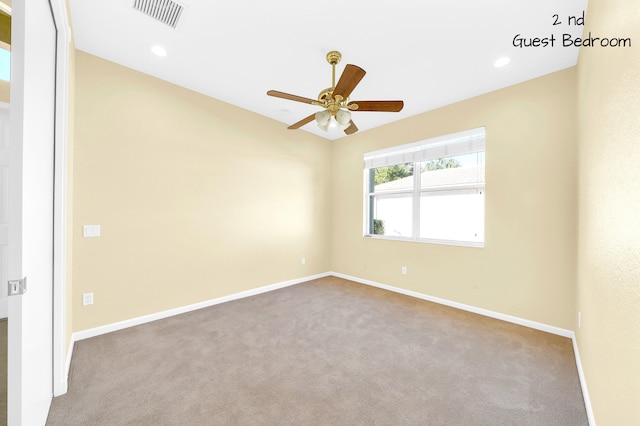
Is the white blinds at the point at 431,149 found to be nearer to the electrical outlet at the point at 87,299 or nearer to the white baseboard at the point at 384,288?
the white baseboard at the point at 384,288

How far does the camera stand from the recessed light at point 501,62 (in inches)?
99.2

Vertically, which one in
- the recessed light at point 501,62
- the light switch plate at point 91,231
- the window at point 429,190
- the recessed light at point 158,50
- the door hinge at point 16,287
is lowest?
the door hinge at point 16,287

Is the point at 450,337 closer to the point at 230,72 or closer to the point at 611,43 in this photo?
the point at 611,43

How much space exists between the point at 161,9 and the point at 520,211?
4.00 meters

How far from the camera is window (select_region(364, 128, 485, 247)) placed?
3.39 m

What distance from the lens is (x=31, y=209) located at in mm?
1247

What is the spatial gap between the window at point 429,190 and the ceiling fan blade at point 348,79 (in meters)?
2.18

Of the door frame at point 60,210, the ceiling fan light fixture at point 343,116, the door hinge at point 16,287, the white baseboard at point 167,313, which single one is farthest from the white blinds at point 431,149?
the door hinge at point 16,287

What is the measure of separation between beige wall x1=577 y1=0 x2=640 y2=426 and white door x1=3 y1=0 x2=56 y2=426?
2.37 m

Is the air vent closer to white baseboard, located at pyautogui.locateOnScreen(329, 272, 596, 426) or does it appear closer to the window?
the window

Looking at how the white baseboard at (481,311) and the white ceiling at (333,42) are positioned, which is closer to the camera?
the white ceiling at (333,42)

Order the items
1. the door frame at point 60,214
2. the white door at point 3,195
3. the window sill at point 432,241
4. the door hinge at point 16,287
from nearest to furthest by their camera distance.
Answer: the door hinge at point 16,287 → the door frame at point 60,214 → the white door at point 3,195 → the window sill at point 432,241

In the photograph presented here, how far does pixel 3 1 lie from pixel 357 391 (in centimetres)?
368

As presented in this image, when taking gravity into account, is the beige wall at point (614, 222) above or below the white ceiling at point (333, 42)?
below
